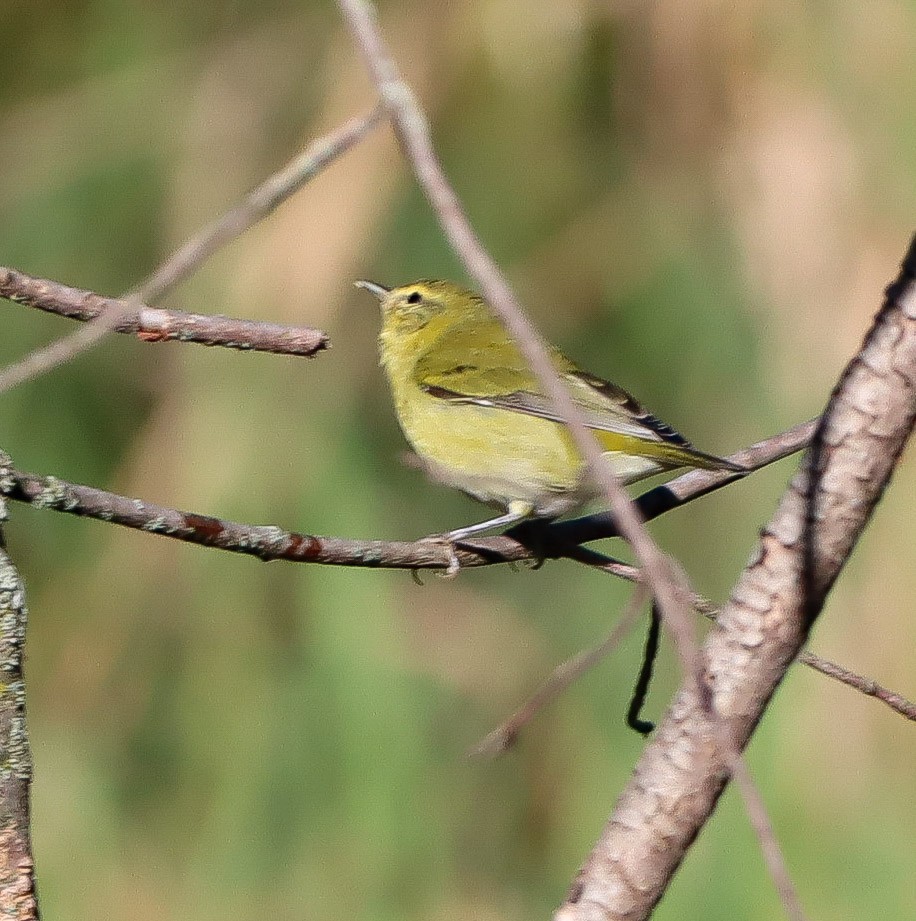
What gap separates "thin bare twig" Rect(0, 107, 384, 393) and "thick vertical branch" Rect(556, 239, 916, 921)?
589 millimetres

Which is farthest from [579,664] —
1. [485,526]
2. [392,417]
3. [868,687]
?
[392,417]

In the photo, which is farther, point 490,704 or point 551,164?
point 551,164

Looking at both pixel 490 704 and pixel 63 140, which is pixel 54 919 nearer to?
pixel 490 704

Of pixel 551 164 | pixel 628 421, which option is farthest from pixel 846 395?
pixel 551 164

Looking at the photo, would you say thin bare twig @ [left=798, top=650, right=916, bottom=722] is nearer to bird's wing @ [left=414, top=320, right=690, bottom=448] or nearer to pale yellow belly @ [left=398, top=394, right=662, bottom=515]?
bird's wing @ [left=414, top=320, right=690, bottom=448]

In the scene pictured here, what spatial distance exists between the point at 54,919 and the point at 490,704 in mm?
1569

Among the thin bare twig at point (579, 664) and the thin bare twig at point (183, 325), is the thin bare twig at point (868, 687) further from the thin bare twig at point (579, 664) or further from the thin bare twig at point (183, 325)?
the thin bare twig at point (183, 325)

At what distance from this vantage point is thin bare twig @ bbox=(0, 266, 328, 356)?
1.65 meters

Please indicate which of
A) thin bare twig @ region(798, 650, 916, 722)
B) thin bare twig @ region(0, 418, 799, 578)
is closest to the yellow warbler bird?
thin bare twig @ region(0, 418, 799, 578)

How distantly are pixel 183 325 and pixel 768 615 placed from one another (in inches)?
29.0

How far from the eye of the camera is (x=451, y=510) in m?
5.27

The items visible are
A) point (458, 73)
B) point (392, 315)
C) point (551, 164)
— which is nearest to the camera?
point (392, 315)

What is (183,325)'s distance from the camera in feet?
5.49

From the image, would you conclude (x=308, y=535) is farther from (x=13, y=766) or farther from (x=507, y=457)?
(x=507, y=457)
